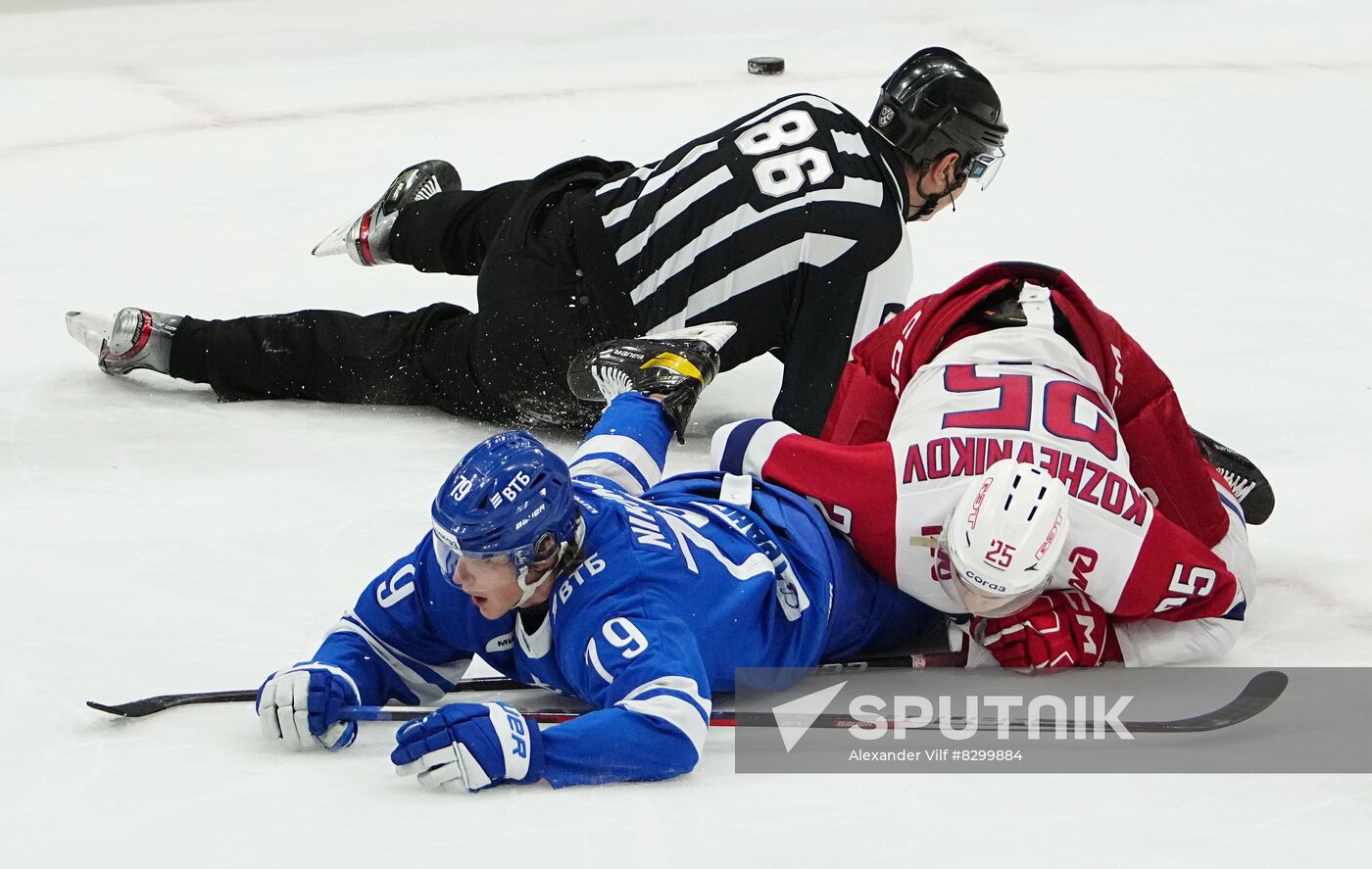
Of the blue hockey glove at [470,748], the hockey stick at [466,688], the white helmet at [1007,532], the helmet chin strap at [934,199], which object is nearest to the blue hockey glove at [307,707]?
the hockey stick at [466,688]

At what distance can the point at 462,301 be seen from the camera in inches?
219

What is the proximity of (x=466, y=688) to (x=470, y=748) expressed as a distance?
0.55 m

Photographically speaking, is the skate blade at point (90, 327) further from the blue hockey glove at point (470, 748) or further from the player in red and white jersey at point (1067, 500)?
the blue hockey glove at point (470, 748)

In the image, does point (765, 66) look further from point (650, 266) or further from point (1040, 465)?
point (1040, 465)

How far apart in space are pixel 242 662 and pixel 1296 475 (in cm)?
244

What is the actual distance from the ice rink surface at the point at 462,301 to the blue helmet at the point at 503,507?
369mm

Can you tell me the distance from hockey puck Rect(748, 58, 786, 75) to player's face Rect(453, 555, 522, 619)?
5309 mm

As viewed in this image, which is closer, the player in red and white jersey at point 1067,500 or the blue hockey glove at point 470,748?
the blue hockey glove at point 470,748

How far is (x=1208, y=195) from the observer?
629 cm

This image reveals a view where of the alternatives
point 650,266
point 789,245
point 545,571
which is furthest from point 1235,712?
point 650,266

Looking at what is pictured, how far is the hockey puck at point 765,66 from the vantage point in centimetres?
783

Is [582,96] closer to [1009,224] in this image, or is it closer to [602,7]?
[602,7]

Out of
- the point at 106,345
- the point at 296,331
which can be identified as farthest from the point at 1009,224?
the point at 106,345

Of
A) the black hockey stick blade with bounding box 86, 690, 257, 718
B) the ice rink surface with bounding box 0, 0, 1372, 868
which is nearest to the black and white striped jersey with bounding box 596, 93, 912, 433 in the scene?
the ice rink surface with bounding box 0, 0, 1372, 868
